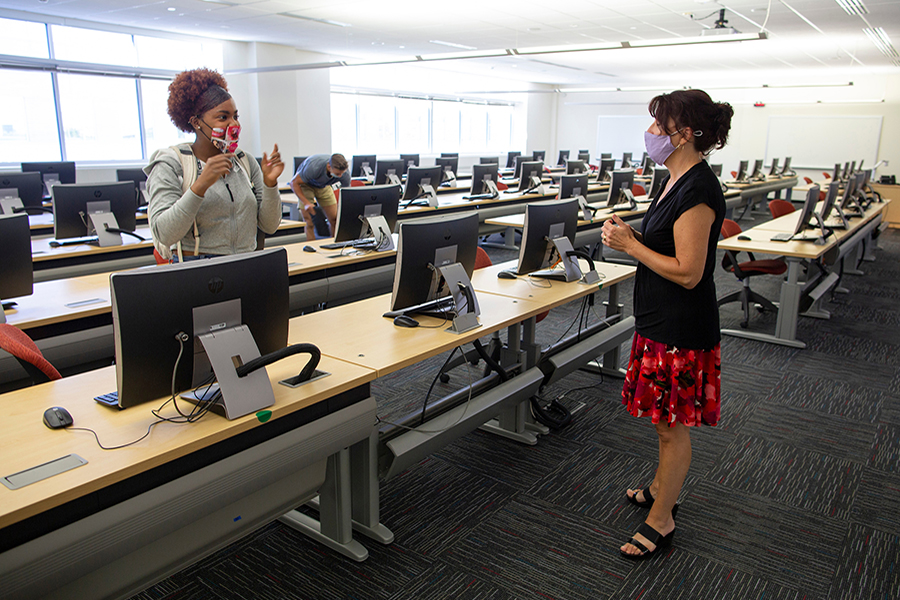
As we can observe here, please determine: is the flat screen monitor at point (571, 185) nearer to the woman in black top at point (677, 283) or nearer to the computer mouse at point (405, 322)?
the computer mouse at point (405, 322)

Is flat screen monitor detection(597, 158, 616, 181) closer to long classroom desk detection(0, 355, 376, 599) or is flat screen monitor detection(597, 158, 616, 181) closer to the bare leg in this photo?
the bare leg

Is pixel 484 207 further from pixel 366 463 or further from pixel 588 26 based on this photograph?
pixel 366 463

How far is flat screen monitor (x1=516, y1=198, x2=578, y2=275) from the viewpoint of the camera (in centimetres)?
294

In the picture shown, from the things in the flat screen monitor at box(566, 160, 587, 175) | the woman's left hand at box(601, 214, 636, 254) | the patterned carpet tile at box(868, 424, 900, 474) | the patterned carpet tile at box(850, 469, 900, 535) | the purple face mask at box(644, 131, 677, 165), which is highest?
the purple face mask at box(644, 131, 677, 165)

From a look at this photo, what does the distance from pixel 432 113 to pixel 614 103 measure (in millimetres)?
5871

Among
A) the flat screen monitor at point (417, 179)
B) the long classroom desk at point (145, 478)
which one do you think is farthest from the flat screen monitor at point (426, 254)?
the flat screen monitor at point (417, 179)

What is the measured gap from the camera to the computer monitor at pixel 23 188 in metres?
4.85

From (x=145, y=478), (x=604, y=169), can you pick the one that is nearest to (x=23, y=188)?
(x=145, y=478)

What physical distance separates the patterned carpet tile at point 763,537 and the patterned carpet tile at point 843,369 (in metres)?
1.53

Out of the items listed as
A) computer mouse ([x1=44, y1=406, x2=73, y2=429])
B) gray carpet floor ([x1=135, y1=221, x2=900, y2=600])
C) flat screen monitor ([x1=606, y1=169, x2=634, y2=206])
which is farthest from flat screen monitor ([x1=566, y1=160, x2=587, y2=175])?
computer mouse ([x1=44, y1=406, x2=73, y2=429])

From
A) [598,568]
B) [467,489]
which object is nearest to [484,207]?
[467,489]

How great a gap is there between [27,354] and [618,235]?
1.82 meters

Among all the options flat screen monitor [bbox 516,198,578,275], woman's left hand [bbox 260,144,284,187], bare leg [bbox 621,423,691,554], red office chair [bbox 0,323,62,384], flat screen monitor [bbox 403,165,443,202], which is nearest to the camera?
red office chair [bbox 0,323,62,384]

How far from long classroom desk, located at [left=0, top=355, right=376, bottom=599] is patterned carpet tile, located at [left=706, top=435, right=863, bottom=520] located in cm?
175
